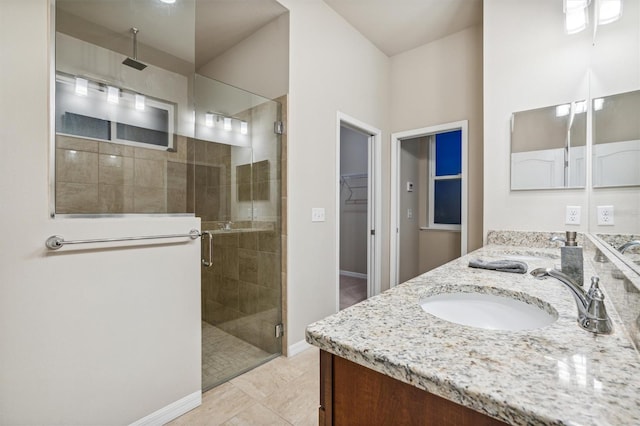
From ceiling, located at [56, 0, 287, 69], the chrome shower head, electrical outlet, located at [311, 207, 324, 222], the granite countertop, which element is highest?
ceiling, located at [56, 0, 287, 69]

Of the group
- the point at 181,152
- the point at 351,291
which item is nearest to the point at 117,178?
the point at 181,152

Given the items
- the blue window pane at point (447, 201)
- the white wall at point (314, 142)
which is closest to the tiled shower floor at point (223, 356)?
the white wall at point (314, 142)

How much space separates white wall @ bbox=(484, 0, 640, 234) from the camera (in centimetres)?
205

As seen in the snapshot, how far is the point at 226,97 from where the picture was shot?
87.5 inches

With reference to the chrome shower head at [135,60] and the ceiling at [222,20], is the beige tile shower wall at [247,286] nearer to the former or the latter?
the chrome shower head at [135,60]

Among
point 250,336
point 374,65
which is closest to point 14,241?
point 250,336

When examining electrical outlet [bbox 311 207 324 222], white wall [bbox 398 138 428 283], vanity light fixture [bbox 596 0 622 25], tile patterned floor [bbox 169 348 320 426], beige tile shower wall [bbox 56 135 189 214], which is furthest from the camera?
white wall [bbox 398 138 428 283]

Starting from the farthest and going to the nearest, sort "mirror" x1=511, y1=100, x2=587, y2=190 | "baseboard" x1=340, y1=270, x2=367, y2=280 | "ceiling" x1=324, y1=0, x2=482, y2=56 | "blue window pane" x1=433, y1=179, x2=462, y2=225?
"baseboard" x1=340, y1=270, x2=367, y2=280 → "blue window pane" x1=433, y1=179, x2=462, y2=225 → "ceiling" x1=324, y1=0, x2=482, y2=56 → "mirror" x1=511, y1=100, x2=587, y2=190

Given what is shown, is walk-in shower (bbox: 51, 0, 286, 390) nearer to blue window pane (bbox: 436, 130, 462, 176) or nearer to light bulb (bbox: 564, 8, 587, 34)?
light bulb (bbox: 564, 8, 587, 34)

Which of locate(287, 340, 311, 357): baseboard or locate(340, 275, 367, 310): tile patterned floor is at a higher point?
locate(287, 340, 311, 357): baseboard

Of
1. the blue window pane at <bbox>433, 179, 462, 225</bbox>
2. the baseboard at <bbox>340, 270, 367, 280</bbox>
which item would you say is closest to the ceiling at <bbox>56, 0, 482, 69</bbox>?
the blue window pane at <bbox>433, 179, 462, 225</bbox>

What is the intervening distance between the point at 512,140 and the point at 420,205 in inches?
66.5

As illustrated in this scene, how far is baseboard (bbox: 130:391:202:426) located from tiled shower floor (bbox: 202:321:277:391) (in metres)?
0.17

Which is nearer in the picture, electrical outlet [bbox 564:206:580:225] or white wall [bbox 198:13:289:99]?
electrical outlet [bbox 564:206:580:225]
